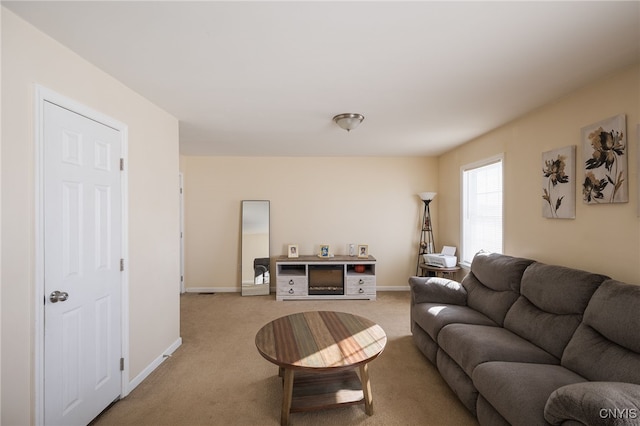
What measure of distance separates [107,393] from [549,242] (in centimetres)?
381

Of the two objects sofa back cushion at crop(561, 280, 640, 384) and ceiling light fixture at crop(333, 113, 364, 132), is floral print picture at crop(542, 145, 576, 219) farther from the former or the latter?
ceiling light fixture at crop(333, 113, 364, 132)

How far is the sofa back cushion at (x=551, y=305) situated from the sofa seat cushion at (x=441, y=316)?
25 centimetres

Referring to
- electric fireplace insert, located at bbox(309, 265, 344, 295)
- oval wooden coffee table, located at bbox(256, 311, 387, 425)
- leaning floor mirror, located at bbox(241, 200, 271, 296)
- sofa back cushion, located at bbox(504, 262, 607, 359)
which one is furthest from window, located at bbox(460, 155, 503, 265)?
leaning floor mirror, located at bbox(241, 200, 271, 296)

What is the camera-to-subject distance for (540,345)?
6.69ft

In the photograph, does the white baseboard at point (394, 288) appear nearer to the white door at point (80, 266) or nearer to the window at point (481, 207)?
the window at point (481, 207)

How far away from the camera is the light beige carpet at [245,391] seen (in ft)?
6.56

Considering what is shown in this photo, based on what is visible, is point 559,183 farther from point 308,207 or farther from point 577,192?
point 308,207

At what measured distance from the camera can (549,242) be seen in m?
2.61

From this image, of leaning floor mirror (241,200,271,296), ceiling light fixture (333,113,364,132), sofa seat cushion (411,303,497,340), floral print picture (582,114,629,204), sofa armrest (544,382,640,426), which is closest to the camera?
sofa armrest (544,382,640,426)

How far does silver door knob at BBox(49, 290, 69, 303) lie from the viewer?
164cm

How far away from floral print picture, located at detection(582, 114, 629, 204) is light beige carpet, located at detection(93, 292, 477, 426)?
6.09ft

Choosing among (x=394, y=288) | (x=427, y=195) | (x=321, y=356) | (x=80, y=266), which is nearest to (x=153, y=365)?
(x=80, y=266)

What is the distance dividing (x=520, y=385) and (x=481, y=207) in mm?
2747

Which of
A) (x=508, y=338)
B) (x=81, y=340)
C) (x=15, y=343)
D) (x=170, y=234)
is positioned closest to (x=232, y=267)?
(x=170, y=234)
